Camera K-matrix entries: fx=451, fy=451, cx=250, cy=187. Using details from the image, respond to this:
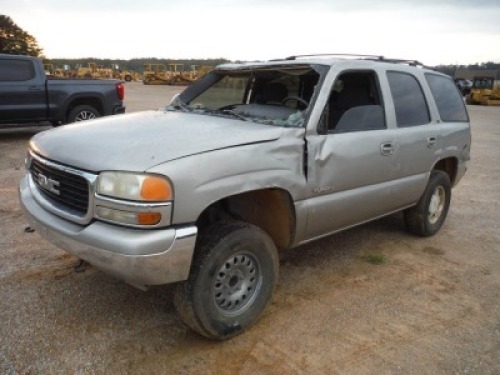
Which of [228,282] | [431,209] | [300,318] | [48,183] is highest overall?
[48,183]

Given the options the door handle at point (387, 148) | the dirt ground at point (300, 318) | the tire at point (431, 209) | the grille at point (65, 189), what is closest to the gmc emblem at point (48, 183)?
the grille at point (65, 189)

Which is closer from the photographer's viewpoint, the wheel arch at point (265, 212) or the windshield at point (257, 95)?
the wheel arch at point (265, 212)

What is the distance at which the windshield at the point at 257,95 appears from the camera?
3504 mm

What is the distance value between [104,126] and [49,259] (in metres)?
1.49

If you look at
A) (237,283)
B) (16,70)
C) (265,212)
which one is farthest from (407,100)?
(16,70)

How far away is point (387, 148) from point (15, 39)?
45.7 metres

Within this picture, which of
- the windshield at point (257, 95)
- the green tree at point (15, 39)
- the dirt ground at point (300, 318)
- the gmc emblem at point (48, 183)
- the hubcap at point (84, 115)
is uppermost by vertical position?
the green tree at point (15, 39)

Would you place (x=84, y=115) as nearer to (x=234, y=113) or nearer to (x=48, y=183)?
(x=234, y=113)

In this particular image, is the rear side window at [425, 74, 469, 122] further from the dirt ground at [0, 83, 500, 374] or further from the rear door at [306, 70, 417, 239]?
the dirt ground at [0, 83, 500, 374]

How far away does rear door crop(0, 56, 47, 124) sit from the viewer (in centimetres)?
952

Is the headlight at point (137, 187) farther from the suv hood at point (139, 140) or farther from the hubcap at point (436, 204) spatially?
the hubcap at point (436, 204)

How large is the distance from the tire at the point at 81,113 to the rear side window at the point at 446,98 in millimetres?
7801

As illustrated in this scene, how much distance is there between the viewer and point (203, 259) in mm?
2615

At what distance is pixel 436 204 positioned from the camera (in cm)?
492
